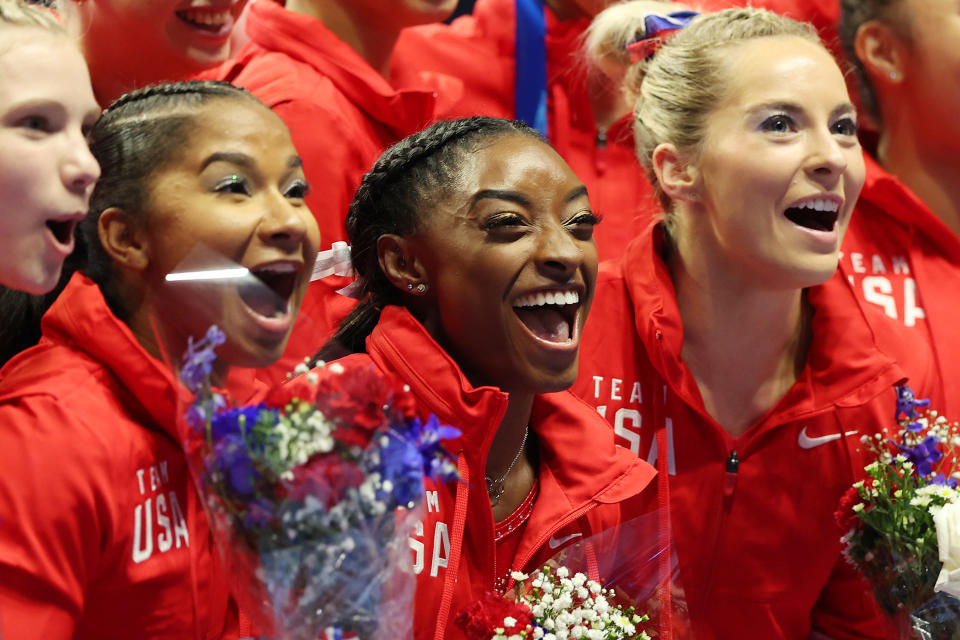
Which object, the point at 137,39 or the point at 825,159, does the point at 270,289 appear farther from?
the point at 825,159

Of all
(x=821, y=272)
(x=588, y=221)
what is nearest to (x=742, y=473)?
(x=821, y=272)

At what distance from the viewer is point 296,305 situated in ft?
5.01

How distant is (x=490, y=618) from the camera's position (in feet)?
5.07

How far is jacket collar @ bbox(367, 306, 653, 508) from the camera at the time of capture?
5.82ft

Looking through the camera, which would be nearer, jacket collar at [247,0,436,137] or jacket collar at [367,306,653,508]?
jacket collar at [367,306,653,508]

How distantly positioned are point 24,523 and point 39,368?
0.71 feet

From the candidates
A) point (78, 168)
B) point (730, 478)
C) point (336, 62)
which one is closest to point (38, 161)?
point (78, 168)

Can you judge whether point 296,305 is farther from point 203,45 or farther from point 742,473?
point 742,473

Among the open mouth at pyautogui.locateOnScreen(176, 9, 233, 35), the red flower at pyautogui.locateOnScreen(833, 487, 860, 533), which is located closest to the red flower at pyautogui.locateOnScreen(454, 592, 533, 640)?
the red flower at pyautogui.locateOnScreen(833, 487, 860, 533)

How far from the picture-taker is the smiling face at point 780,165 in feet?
7.29

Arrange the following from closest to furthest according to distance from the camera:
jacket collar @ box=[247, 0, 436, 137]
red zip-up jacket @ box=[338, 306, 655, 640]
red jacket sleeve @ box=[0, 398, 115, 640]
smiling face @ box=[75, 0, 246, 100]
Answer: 1. red jacket sleeve @ box=[0, 398, 115, 640]
2. red zip-up jacket @ box=[338, 306, 655, 640]
3. smiling face @ box=[75, 0, 246, 100]
4. jacket collar @ box=[247, 0, 436, 137]

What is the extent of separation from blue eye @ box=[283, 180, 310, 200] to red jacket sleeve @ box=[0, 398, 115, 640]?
38cm

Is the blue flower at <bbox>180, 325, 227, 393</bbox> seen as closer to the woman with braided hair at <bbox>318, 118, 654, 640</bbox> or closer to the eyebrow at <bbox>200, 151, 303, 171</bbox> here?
the eyebrow at <bbox>200, 151, 303, 171</bbox>

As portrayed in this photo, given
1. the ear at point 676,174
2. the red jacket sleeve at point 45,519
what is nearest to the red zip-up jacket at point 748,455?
the ear at point 676,174
